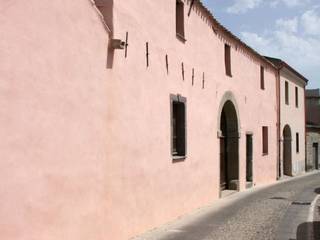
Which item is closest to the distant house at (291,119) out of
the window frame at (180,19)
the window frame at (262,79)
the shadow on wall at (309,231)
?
the window frame at (262,79)

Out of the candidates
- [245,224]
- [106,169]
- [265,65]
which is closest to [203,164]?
[245,224]

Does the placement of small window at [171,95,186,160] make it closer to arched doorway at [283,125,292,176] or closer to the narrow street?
the narrow street

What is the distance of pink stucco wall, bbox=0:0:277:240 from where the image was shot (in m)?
5.66

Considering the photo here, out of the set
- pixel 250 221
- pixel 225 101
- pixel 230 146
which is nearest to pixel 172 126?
pixel 250 221

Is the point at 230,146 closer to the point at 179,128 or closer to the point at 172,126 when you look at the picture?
the point at 179,128

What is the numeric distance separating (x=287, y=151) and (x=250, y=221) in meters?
18.4

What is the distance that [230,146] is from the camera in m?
18.5

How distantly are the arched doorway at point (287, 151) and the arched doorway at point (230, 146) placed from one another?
11.0 meters

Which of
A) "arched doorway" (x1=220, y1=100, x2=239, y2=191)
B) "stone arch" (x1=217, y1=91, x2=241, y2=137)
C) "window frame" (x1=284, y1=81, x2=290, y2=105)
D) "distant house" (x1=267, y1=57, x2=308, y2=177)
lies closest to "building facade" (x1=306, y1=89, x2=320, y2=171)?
"distant house" (x1=267, y1=57, x2=308, y2=177)

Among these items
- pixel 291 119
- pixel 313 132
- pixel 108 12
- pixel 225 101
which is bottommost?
pixel 313 132

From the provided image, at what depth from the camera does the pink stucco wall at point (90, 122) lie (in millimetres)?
5660

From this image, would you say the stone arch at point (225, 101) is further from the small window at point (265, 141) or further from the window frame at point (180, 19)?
the small window at point (265, 141)

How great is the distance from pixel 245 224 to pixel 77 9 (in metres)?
6.03

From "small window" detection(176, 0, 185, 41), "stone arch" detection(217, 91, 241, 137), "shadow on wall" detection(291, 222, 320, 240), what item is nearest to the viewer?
"shadow on wall" detection(291, 222, 320, 240)
